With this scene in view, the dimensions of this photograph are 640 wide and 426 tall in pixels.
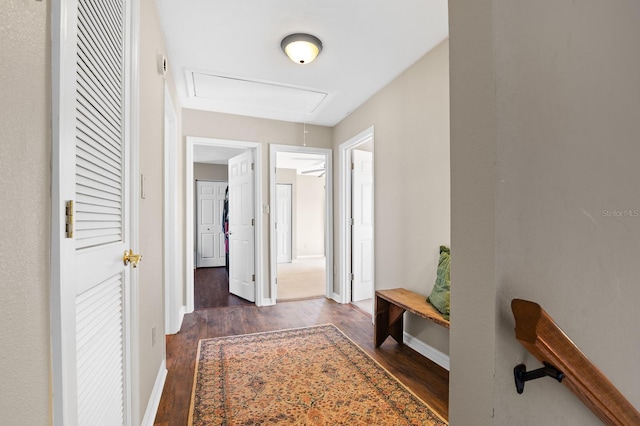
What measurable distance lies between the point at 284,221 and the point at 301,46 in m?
5.89

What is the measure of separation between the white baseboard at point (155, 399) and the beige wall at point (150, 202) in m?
0.05

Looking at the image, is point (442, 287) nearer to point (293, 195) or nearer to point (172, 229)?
point (172, 229)

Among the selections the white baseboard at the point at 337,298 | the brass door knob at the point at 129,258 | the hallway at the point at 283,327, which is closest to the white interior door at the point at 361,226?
the white baseboard at the point at 337,298

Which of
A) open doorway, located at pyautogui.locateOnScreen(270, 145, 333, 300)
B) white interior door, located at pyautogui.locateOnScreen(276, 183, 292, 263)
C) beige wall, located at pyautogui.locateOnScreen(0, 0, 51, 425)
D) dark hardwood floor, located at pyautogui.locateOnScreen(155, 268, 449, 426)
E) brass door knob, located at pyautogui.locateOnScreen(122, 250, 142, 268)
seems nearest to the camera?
beige wall, located at pyautogui.locateOnScreen(0, 0, 51, 425)

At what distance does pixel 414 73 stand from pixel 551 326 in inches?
99.0

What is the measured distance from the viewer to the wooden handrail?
601 mm

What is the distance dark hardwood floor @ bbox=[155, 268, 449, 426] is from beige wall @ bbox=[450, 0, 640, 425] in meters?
1.26

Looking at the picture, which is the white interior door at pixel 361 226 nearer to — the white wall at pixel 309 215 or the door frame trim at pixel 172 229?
the door frame trim at pixel 172 229

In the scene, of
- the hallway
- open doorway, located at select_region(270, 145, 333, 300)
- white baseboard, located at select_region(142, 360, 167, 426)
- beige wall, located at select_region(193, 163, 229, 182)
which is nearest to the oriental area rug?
the hallway

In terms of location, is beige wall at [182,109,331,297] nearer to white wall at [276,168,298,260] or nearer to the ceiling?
the ceiling

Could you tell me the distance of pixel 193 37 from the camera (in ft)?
7.40

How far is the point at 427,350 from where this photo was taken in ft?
8.06

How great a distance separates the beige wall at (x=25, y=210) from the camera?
0.49 metres

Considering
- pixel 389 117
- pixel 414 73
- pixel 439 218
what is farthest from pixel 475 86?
pixel 389 117
